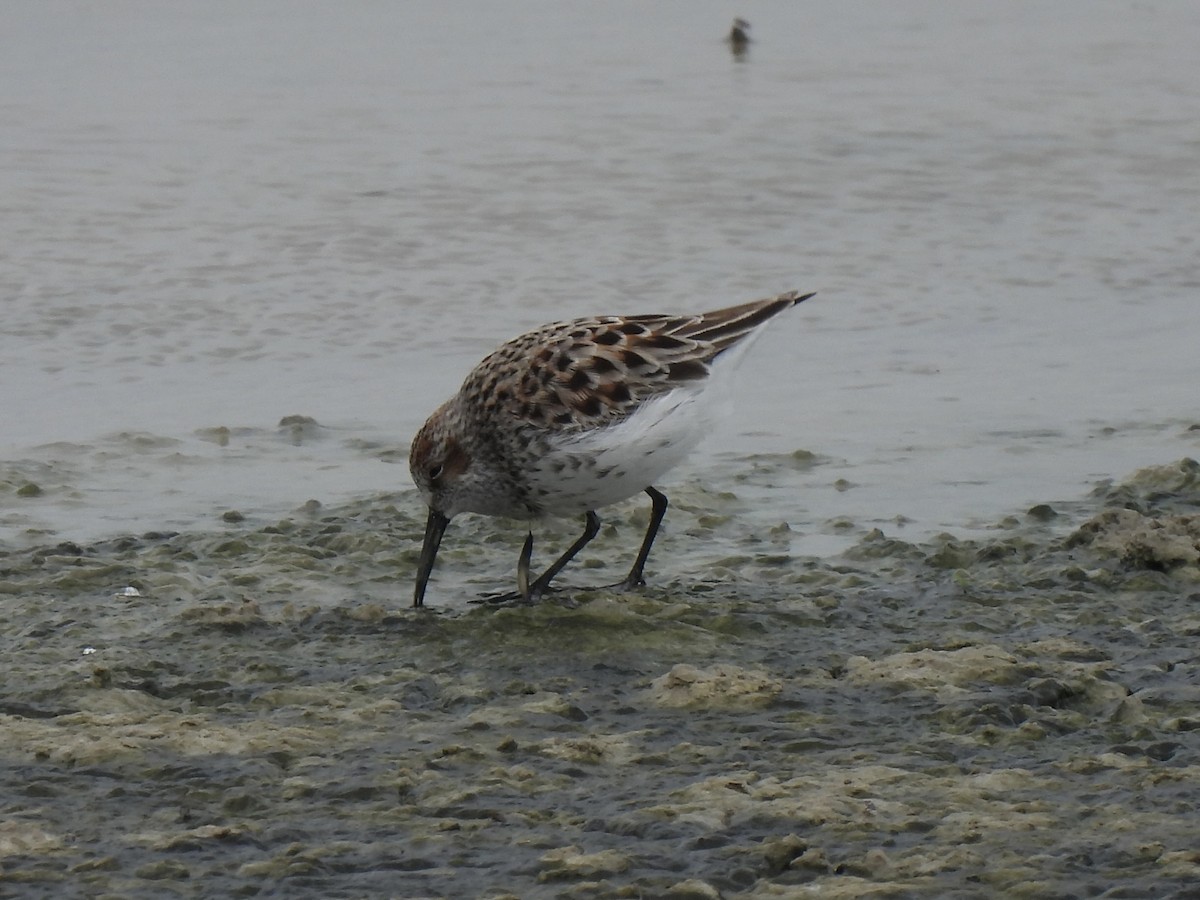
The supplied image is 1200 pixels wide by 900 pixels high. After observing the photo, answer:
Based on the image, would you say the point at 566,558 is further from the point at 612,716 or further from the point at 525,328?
the point at 525,328

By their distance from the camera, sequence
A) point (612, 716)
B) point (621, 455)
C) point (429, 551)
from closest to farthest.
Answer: point (612, 716) → point (621, 455) → point (429, 551)

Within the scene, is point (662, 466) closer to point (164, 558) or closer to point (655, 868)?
point (164, 558)

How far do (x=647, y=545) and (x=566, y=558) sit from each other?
0.27 m

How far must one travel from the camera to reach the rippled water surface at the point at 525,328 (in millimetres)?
4422

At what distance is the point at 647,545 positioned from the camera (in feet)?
20.3

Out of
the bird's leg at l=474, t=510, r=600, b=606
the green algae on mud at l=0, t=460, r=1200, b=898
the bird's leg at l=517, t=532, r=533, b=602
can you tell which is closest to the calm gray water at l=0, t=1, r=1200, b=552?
the green algae on mud at l=0, t=460, r=1200, b=898

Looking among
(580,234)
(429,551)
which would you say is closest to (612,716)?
(429,551)

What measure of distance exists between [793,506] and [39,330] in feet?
13.8

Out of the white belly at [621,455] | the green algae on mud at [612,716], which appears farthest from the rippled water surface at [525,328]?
the white belly at [621,455]

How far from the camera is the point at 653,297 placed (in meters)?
9.78

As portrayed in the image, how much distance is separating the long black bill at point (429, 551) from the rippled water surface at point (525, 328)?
125mm

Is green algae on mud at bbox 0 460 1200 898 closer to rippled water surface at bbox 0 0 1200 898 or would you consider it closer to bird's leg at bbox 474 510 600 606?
rippled water surface at bbox 0 0 1200 898

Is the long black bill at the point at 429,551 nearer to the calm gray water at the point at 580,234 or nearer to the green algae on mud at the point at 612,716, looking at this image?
the green algae on mud at the point at 612,716

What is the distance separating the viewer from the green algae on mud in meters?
3.94
